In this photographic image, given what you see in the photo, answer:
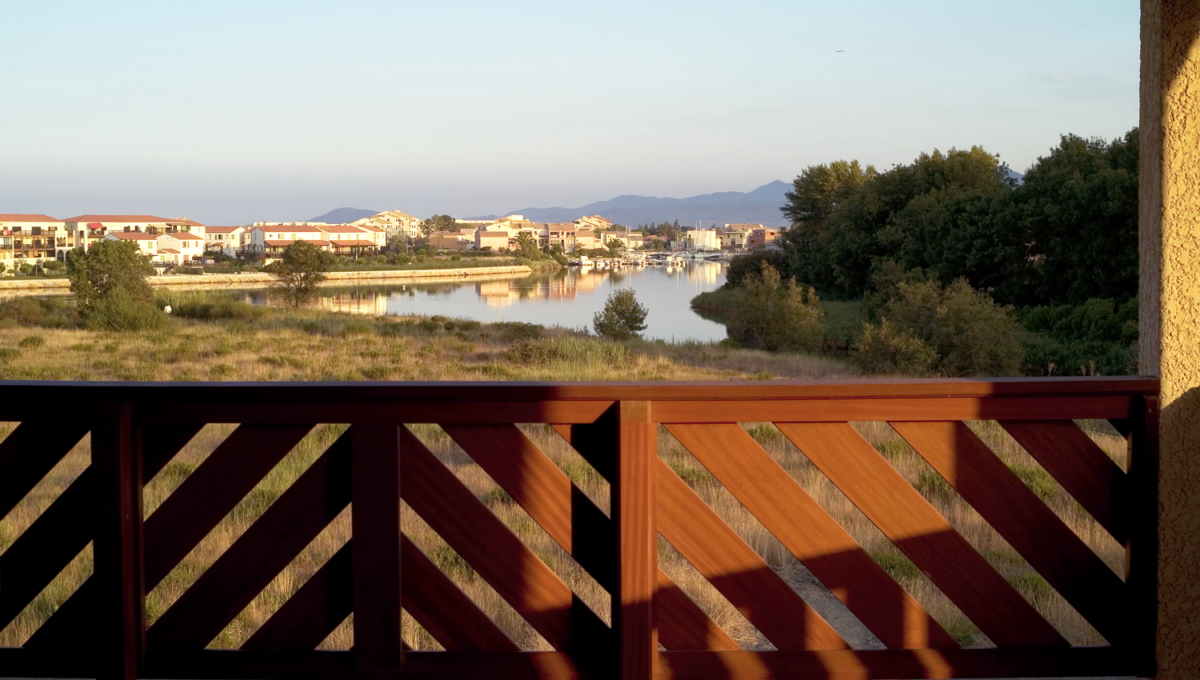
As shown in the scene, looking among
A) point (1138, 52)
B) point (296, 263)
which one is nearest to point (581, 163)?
point (296, 263)

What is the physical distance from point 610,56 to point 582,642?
19.5 meters

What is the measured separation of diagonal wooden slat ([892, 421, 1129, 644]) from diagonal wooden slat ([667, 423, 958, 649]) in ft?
0.83

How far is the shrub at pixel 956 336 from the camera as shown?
18062 mm

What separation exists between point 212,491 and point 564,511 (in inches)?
30.0

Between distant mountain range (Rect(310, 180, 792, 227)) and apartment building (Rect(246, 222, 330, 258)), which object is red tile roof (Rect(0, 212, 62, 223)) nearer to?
apartment building (Rect(246, 222, 330, 258))

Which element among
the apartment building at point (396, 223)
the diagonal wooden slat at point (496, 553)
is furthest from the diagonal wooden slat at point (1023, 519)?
the apartment building at point (396, 223)

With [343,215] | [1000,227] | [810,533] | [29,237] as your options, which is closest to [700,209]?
[343,215]

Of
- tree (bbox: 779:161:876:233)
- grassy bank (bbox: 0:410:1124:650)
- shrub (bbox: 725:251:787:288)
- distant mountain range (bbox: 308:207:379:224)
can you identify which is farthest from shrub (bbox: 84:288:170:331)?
distant mountain range (bbox: 308:207:379:224)

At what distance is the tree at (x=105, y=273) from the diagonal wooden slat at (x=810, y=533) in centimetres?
2586

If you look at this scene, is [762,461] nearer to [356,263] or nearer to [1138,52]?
[1138,52]

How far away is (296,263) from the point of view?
38.1 metres

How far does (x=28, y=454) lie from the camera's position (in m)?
1.99

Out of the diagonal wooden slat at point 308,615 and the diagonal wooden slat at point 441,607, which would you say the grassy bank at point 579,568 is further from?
the diagonal wooden slat at point 441,607

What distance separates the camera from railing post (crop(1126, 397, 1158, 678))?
199 cm
